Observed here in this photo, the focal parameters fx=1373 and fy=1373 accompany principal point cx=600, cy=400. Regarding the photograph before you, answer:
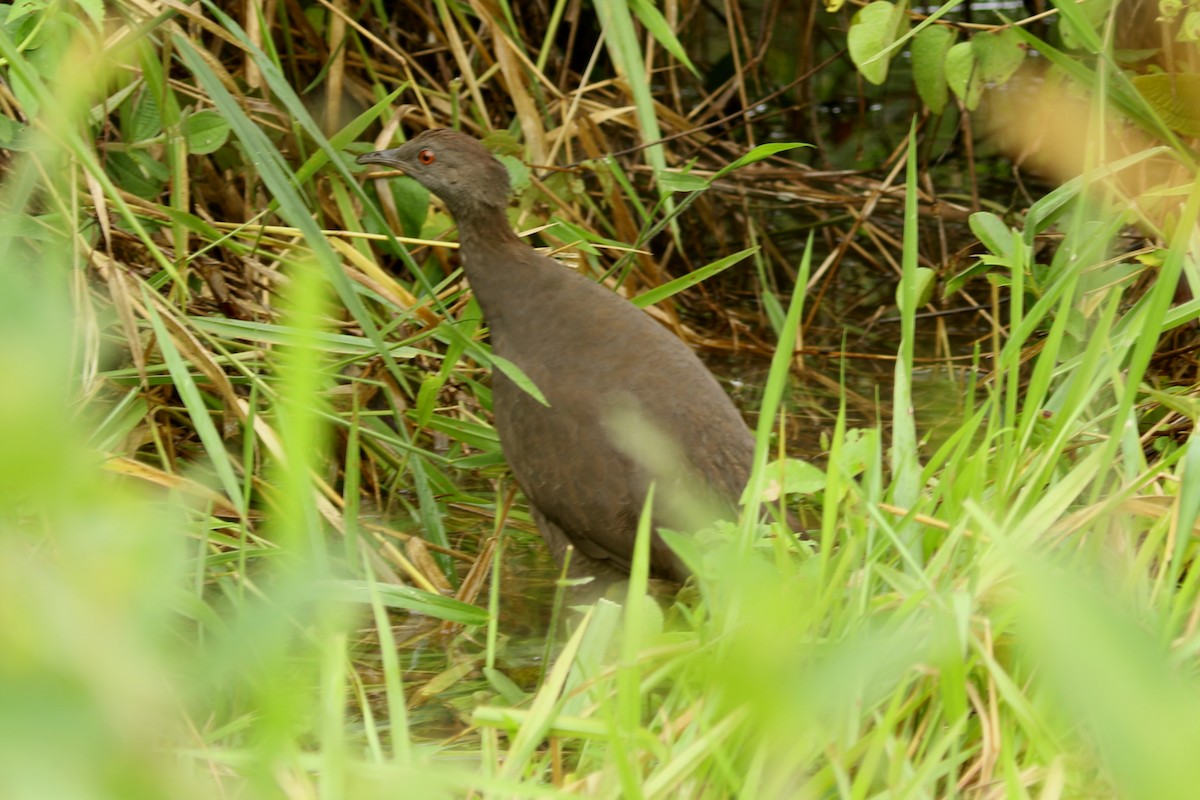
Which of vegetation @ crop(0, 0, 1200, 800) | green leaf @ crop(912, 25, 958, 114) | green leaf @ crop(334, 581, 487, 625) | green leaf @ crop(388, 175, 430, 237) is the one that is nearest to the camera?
vegetation @ crop(0, 0, 1200, 800)

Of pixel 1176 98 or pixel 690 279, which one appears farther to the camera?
pixel 690 279

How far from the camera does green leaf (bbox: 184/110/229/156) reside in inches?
126

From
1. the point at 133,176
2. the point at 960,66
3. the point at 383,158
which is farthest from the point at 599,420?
the point at 133,176

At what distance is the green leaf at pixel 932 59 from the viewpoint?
125 inches

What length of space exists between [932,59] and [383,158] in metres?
1.36

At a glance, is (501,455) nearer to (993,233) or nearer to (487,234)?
(487,234)

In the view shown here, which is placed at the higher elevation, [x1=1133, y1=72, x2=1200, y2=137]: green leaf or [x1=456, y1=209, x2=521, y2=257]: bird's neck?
[x1=1133, y1=72, x2=1200, y2=137]: green leaf

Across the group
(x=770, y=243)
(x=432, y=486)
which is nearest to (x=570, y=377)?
(x=432, y=486)

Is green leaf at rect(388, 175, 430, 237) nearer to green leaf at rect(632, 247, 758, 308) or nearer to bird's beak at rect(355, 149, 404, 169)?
bird's beak at rect(355, 149, 404, 169)

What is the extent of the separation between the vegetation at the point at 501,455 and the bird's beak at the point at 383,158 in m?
0.15

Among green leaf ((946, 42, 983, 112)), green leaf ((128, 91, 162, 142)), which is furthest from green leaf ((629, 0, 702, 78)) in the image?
green leaf ((128, 91, 162, 142))

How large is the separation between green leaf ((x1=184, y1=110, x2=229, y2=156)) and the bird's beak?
362 mm

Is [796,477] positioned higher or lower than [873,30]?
lower

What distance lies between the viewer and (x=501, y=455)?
3.29 m
